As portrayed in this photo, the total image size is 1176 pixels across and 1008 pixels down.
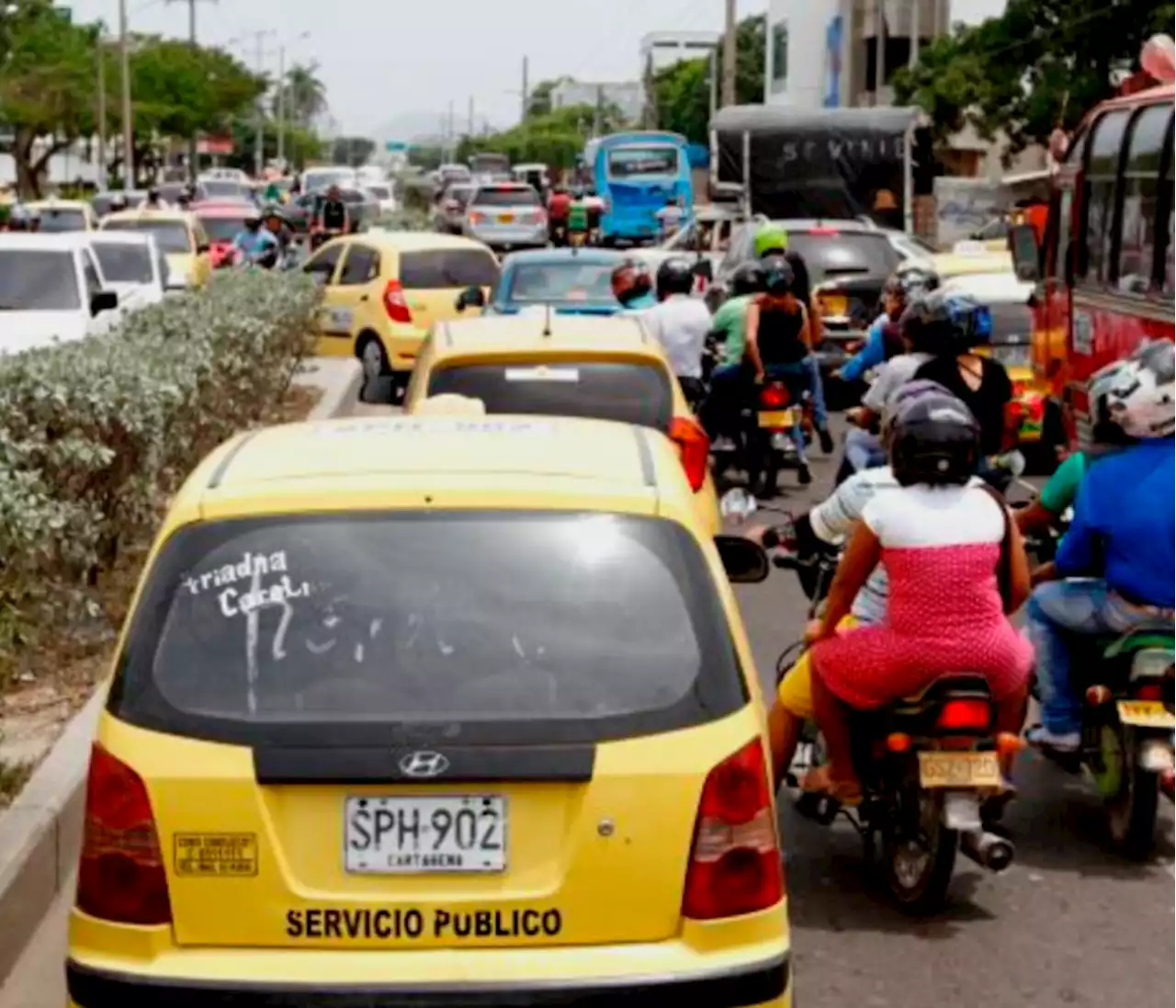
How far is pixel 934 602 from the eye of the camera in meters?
7.05

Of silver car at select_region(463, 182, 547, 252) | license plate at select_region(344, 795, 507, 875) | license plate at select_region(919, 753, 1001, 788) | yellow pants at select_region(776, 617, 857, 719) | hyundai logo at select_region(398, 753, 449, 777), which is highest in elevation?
hyundai logo at select_region(398, 753, 449, 777)

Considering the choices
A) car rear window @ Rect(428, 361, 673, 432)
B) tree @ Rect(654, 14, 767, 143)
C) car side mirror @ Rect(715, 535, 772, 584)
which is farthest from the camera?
tree @ Rect(654, 14, 767, 143)

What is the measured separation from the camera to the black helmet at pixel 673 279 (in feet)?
51.6

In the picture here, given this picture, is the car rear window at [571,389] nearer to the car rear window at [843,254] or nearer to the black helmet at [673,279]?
the black helmet at [673,279]

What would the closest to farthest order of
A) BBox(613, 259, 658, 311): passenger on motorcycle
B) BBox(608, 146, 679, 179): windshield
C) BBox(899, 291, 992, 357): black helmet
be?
BBox(899, 291, 992, 357): black helmet < BBox(613, 259, 658, 311): passenger on motorcycle < BBox(608, 146, 679, 179): windshield

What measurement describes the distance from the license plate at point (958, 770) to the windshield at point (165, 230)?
26396mm

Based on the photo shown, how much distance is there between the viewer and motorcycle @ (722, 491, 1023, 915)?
6973mm

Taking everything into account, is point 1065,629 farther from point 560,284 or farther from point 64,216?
point 64,216

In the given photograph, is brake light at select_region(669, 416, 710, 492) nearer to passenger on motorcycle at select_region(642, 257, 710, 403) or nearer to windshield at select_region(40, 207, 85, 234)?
passenger on motorcycle at select_region(642, 257, 710, 403)

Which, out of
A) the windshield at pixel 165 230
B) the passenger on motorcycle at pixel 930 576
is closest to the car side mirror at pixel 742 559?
the passenger on motorcycle at pixel 930 576

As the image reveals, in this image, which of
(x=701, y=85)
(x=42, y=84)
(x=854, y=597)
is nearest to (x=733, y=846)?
(x=854, y=597)

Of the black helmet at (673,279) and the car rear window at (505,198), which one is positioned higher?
the black helmet at (673,279)

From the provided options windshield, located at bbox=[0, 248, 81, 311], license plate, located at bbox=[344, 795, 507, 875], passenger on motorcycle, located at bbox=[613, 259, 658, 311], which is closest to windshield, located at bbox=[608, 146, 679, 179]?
windshield, located at bbox=[0, 248, 81, 311]

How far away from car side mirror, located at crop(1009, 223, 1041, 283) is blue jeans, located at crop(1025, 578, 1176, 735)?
919 centimetres
